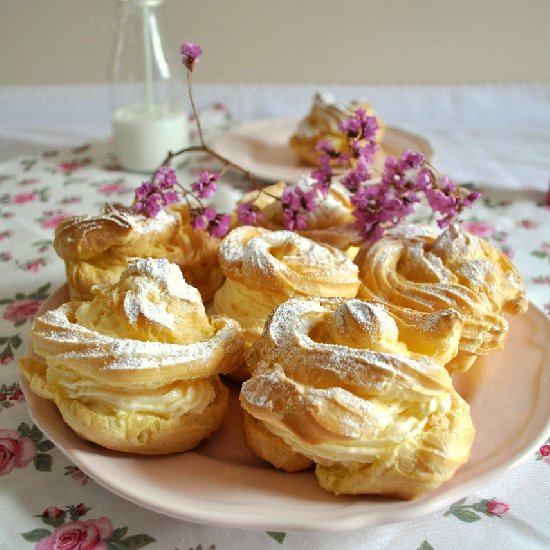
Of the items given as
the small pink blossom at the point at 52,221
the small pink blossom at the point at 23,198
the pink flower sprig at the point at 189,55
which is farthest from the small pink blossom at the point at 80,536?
the small pink blossom at the point at 23,198

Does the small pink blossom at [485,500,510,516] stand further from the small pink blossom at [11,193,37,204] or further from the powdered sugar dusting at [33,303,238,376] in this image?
the small pink blossom at [11,193,37,204]

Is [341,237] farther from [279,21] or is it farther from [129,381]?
[279,21]

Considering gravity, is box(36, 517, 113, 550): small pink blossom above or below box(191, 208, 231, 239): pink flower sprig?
below

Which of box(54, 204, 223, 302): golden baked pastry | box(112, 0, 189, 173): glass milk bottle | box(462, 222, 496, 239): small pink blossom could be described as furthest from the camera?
box(112, 0, 189, 173): glass milk bottle

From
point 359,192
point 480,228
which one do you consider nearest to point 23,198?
point 359,192

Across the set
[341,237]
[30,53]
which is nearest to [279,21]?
[30,53]

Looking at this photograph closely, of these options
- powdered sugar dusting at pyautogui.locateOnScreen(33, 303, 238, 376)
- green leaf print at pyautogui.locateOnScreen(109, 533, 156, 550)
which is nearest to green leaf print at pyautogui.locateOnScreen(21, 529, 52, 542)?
green leaf print at pyautogui.locateOnScreen(109, 533, 156, 550)

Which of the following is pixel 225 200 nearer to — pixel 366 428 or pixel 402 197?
pixel 402 197
